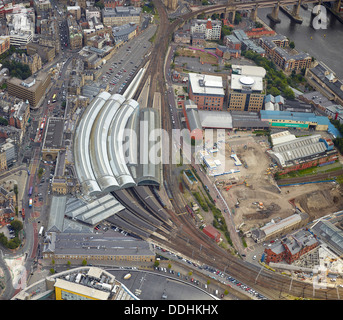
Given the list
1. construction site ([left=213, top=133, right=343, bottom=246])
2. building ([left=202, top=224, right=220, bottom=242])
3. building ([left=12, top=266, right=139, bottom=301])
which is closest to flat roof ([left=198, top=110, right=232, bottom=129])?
construction site ([left=213, top=133, right=343, bottom=246])

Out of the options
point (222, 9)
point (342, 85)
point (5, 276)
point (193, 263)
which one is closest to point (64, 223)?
point (5, 276)

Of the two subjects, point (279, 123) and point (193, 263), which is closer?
point (193, 263)

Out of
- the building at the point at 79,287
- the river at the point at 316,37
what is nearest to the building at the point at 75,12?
the river at the point at 316,37

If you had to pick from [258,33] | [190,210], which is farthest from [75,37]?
[190,210]

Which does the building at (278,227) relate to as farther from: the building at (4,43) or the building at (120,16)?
the building at (120,16)

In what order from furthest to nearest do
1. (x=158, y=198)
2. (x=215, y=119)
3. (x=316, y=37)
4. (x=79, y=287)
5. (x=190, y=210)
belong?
(x=316, y=37) < (x=215, y=119) < (x=158, y=198) < (x=190, y=210) < (x=79, y=287)

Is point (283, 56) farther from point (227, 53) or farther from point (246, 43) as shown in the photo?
point (227, 53)

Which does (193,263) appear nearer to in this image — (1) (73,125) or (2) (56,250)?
(2) (56,250)
